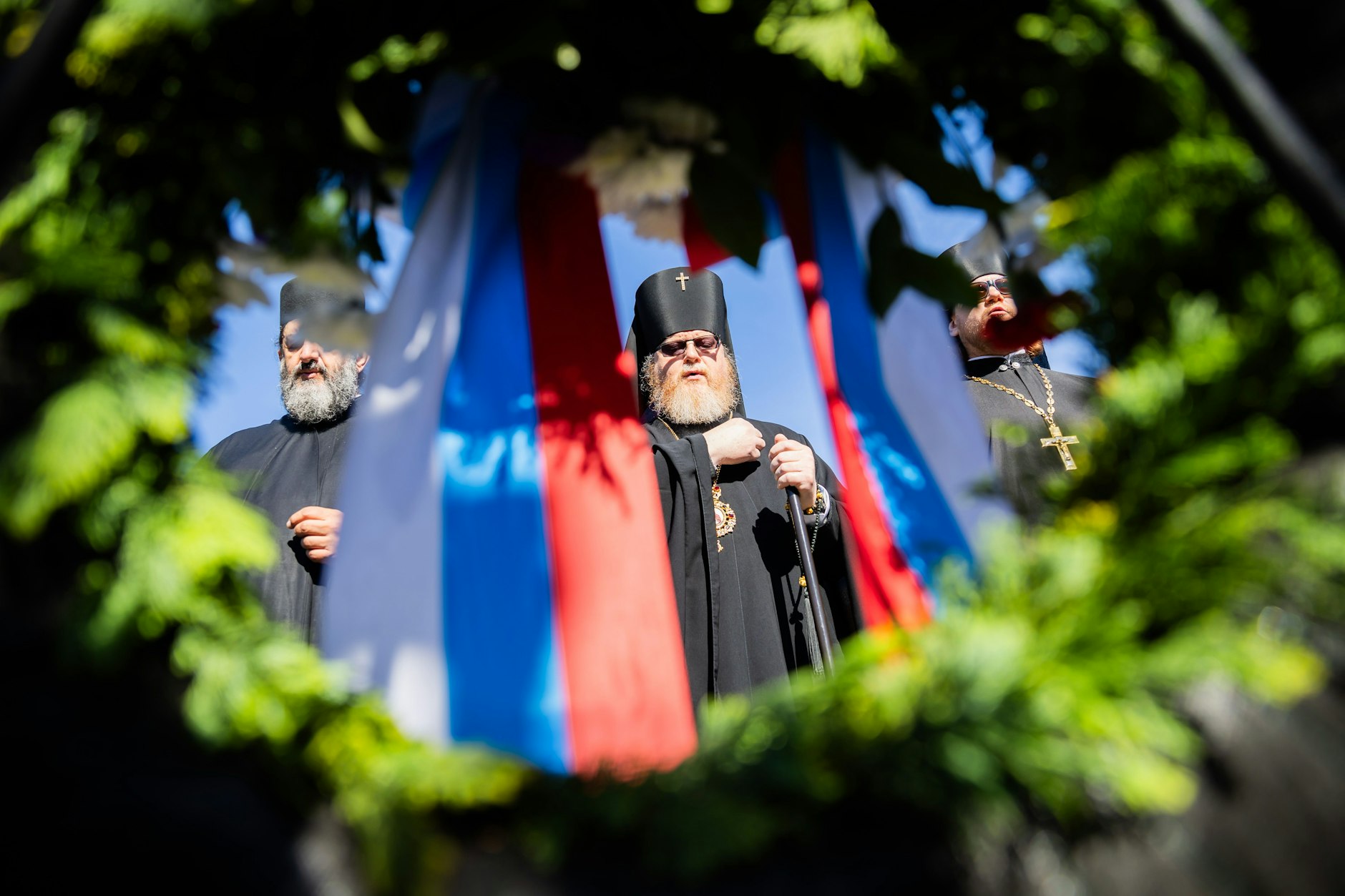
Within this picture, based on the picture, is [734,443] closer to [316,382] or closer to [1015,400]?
[1015,400]

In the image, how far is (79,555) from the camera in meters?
1.03

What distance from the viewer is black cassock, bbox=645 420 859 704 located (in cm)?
303

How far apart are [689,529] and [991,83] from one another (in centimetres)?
198

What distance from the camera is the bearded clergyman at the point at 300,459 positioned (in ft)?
10.5

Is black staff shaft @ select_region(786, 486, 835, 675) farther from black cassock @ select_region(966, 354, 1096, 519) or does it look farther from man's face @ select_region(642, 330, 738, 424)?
man's face @ select_region(642, 330, 738, 424)

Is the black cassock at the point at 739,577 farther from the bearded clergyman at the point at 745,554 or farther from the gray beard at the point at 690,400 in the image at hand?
the gray beard at the point at 690,400

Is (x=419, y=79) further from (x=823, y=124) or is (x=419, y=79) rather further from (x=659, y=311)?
(x=659, y=311)

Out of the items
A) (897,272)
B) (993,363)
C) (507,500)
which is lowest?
(507,500)

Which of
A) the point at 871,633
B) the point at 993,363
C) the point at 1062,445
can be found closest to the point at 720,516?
the point at 1062,445

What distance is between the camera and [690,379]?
166 inches

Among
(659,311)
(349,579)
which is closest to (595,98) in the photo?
(349,579)

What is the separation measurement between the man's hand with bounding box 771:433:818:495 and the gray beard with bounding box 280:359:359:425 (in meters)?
2.02

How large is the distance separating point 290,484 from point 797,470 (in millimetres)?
2089

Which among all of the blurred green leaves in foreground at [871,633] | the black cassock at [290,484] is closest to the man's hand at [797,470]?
the black cassock at [290,484]
